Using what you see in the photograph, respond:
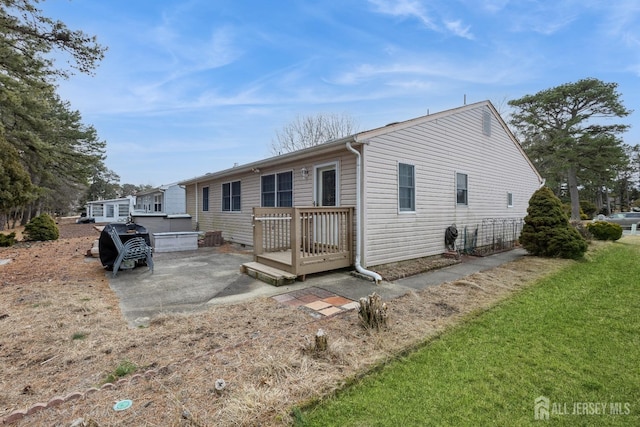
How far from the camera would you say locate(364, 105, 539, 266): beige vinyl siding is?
634 centimetres

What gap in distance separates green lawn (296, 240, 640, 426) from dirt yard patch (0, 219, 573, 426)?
225mm

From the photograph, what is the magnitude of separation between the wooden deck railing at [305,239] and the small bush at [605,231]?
12803mm

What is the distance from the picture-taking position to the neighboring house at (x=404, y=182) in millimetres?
6254

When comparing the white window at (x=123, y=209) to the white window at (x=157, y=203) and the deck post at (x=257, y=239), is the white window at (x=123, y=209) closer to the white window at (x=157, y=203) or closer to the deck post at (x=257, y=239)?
the white window at (x=157, y=203)

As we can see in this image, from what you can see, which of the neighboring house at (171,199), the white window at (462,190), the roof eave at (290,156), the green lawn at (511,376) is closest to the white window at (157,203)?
the neighboring house at (171,199)

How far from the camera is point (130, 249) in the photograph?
19.9 feet

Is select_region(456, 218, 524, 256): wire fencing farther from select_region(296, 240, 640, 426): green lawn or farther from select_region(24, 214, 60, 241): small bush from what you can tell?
select_region(24, 214, 60, 241): small bush

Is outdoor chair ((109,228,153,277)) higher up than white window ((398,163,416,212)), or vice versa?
white window ((398,163,416,212))

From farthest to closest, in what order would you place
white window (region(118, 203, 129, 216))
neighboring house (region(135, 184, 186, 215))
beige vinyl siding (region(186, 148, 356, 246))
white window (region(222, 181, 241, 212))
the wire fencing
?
white window (region(118, 203, 129, 216)) → neighboring house (region(135, 184, 186, 215)) → white window (region(222, 181, 241, 212)) → the wire fencing → beige vinyl siding (region(186, 148, 356, 246))

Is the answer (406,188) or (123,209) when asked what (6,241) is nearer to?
(406,188)

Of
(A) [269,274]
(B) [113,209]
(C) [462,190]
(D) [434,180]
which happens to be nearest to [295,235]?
(A) [269,274]

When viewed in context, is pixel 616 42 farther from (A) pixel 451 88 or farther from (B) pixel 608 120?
(B) pixel 608 120

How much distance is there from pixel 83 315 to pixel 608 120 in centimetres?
3187

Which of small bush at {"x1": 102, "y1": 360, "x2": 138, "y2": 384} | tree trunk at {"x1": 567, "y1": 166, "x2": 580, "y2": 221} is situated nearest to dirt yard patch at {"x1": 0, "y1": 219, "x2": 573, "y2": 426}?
small bush at {"x1": 102, "y1": 360, "x2": 138, "y2": 384}
